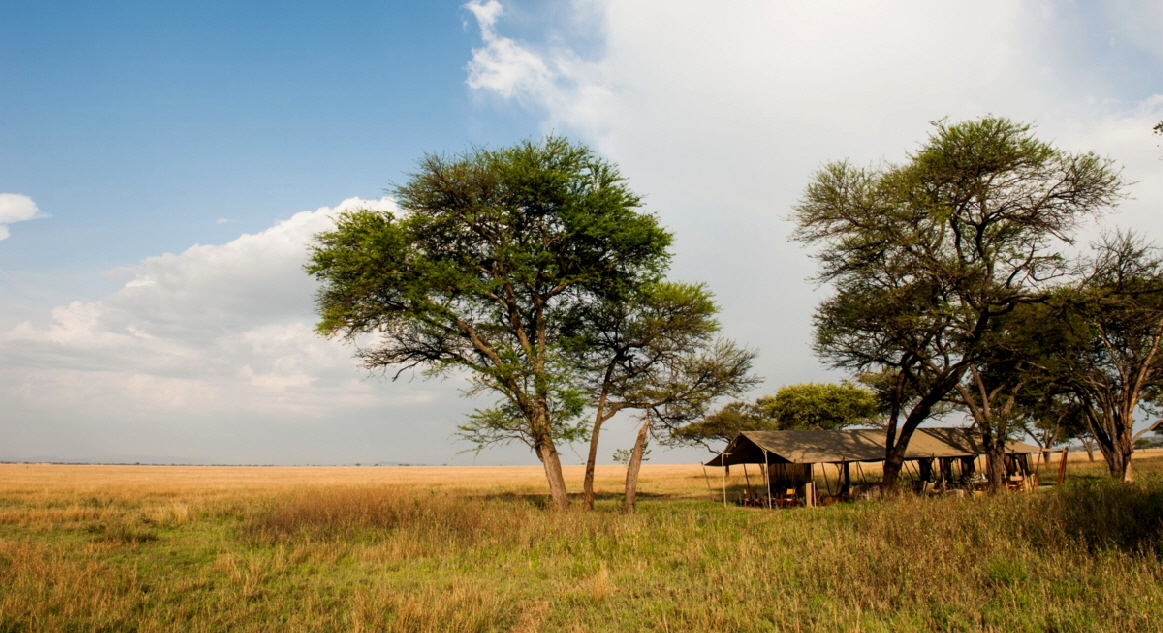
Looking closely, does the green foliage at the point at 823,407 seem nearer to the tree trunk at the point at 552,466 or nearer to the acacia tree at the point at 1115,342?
the acacia tree at the point at 1115,342

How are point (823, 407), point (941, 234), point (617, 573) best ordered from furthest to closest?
point (823, 407), point (941, 234), point (617, 573)

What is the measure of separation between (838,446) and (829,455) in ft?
6.00

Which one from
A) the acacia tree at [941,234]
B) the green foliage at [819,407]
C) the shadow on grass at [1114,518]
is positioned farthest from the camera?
the green foliage at [819,407]

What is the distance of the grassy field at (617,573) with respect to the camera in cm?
749

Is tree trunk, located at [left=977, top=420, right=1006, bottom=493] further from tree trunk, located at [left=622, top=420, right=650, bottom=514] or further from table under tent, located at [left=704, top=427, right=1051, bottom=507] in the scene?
tree trunk, located at [left=622, top=420, right=650, bottom=514]

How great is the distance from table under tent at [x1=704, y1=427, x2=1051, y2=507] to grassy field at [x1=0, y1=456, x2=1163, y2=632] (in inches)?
529

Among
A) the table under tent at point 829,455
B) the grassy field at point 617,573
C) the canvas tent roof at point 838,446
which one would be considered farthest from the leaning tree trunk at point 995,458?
the grassy field at point 617,573

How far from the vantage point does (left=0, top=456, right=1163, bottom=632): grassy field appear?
295 inches

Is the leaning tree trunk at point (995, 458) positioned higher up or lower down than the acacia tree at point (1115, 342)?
lower down

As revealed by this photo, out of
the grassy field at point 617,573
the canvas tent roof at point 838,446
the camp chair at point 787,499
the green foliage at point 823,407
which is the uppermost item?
the green foliage at point 823,407

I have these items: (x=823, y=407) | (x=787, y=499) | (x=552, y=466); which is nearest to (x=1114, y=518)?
(x=552, y=466)

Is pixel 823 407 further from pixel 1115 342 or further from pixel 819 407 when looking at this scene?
pixel 1115 342

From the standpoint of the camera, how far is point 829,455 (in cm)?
2952

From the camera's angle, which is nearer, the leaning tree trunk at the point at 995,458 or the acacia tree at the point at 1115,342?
the acacia tree at the point at 1115,342
